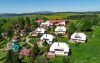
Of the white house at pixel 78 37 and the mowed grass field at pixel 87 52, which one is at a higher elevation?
the white house at pixel 78 37

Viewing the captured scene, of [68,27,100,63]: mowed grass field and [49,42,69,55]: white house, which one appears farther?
[49,42,69,55]: white house

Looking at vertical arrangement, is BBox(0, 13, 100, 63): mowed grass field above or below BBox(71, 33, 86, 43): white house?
below

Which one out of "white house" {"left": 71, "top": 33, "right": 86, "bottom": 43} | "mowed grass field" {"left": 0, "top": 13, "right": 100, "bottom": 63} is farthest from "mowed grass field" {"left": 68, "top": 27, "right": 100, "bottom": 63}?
"white house" {"left": 71, "top": 33, "right": 86, "bottom": 43}

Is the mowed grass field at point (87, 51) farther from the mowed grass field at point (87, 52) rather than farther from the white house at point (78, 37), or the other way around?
the white house at point (78, 37)

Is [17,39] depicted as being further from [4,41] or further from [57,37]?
[57,37]

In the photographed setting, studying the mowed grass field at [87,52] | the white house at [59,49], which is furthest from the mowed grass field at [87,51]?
the white house at [59,49]

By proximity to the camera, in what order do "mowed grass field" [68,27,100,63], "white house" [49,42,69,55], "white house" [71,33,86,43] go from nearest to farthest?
"mowed grass field" [68,27,100,63] → "white house" [49,42,69,55] → "white house" [71,33,86,43]

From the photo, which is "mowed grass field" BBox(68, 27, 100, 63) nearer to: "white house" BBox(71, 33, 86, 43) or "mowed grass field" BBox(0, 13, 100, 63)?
"mowed grass field" BBox(0, 13, 100, 63)

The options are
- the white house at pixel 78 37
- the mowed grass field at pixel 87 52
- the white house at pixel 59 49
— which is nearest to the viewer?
the mowed grass field at pixel 87 52

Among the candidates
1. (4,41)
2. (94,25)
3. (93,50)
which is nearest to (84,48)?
(93,50)

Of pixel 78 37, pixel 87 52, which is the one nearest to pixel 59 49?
pixel 87 52

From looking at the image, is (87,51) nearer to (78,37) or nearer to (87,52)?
(87,52)
